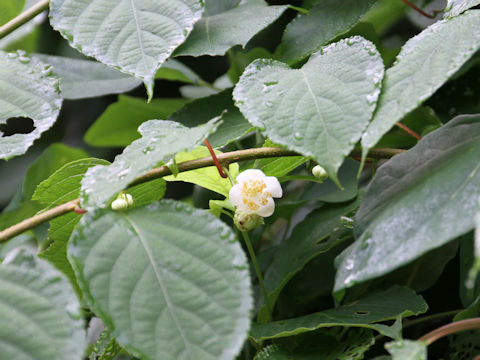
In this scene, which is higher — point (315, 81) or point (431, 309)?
point (315, 81)

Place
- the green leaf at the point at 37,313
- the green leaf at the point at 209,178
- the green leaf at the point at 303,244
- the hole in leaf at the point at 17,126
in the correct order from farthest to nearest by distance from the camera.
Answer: the hole in leaf at the point at 17,126 → the green leaf at the point at 303,244 → the green leaf at the point at 209,178 → the green leaf at the point at 37,313

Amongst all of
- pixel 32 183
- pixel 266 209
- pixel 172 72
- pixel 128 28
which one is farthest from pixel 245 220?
pixel 32 183

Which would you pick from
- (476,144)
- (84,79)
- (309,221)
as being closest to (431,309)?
(309,221)

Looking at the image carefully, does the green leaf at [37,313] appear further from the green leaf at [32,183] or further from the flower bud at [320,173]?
the green leaf at [32,183]

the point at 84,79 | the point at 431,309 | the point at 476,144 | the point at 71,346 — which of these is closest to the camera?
the point at 71,346

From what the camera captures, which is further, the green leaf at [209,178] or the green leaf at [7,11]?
the green leaf at [7,11]

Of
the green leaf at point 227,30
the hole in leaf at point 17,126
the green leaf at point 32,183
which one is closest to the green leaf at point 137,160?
the green leaf at point 227,30

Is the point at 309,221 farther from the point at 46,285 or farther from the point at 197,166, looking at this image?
the point at 46,285
